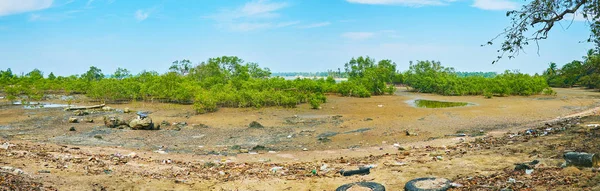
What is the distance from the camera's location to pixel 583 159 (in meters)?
6.17

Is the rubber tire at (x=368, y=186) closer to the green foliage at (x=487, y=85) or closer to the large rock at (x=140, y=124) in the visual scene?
the large rock at (x=140, y=124)

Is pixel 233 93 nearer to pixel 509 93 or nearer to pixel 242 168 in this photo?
pixel 242 168

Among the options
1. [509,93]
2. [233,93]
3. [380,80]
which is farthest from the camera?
[380,80]

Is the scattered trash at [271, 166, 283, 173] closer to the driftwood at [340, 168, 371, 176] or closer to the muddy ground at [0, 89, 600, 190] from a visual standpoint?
the muddy ground at [0, 89, 600, 190]

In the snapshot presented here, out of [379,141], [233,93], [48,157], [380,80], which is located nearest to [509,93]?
[380,80]

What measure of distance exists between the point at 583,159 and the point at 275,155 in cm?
694

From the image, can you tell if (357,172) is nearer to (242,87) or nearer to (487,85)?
(242,87)

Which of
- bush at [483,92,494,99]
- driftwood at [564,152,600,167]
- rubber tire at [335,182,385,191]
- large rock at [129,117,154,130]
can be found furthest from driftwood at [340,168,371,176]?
bush at [483,92,494,99]

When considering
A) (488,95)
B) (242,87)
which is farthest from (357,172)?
(488,95)

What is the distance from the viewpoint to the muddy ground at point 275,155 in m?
6.98

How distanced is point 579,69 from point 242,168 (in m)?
6.65

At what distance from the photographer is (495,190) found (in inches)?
226

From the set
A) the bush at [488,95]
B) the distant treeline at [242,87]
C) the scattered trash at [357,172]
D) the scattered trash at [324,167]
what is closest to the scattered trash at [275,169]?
the scattered trash at [324,167]

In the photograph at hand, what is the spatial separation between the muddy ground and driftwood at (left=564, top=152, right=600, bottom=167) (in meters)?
0.29
